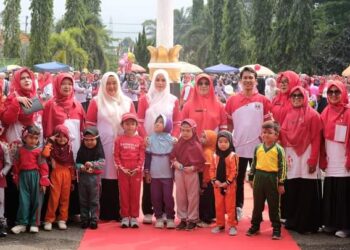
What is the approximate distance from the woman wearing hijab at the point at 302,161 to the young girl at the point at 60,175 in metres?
2.36

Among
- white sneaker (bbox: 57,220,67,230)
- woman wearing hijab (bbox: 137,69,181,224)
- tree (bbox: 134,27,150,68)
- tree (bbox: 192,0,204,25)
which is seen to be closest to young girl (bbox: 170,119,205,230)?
woman wearing hijab (bbox: 137,69,181,224)

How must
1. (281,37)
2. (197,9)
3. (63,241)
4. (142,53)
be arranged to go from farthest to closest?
(197,9), (142,53), (281,37), (63,241)

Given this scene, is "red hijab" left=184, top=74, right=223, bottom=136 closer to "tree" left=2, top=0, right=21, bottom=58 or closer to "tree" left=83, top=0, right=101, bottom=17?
"tree" left=2, top=0, right=21, bottom=58

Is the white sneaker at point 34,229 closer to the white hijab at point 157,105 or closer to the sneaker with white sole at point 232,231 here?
the white hijab at point 157,105

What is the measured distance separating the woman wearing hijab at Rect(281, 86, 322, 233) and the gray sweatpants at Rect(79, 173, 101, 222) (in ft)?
6.94

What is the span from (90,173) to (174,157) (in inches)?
36.8

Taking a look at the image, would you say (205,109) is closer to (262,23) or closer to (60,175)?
(60,175)

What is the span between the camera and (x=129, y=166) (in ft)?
20.0

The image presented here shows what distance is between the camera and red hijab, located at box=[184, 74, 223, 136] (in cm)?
634

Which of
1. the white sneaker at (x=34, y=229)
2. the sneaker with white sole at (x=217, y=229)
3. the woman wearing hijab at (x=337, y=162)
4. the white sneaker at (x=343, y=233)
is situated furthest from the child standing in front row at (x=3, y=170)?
the white sneaker at (x=343, y=233)

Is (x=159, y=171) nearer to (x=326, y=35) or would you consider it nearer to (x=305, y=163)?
(x=305, y=163)

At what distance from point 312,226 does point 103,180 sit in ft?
7.84

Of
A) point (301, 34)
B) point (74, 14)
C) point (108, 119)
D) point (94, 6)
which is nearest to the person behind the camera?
point (108, 119)

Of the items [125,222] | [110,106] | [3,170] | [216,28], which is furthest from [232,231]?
[216,28]
